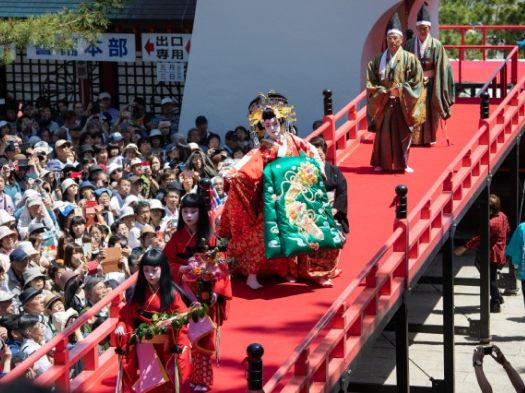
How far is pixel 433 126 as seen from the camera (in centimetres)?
1142

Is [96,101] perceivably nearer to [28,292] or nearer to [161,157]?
[161,157]

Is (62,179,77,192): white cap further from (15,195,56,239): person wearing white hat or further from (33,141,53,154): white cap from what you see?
(33,141,53,154): white cap

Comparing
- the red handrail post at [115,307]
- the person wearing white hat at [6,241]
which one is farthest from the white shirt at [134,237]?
the red handrail post at [115,307]

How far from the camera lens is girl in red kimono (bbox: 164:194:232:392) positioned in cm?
627

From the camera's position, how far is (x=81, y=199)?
1102cm

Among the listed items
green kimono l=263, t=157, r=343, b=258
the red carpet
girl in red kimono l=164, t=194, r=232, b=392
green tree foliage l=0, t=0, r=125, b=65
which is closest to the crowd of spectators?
green kimono l=263, t=157, r=343, b=258

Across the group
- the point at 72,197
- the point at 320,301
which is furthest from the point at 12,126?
the point at 320,301

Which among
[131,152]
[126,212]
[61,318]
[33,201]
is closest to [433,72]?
[126,212]

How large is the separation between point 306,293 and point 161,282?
1.99 m

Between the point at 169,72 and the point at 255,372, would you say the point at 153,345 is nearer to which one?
the point at 255,372

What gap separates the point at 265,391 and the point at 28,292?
2645mm

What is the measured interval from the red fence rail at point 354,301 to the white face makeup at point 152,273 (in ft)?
1.94

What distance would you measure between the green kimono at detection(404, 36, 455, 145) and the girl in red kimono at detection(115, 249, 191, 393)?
5.90 meters

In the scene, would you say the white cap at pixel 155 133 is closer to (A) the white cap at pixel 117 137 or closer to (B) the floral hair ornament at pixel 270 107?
(A) the white cap at pixel 117 137
